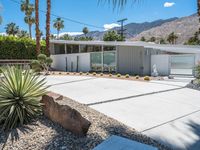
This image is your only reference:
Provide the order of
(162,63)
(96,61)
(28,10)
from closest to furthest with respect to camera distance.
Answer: (162,63)
(96,61)
(28,10)

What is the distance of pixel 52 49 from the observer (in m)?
26.4

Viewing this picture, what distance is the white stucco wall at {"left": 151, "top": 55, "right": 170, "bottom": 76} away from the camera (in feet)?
62.4

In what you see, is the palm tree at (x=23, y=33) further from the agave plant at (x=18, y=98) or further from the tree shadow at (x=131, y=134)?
the tree shadow at (x=131, y=134)

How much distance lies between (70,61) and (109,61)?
495 centimetres

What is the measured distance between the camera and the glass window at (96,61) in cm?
2188

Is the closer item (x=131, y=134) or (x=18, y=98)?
(x=131, y=134)

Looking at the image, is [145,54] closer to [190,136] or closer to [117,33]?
[190,136]

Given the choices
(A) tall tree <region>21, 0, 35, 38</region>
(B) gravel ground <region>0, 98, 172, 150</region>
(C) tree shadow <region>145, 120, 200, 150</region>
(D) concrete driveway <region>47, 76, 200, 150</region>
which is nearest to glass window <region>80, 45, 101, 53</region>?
(D) concrete driveway <region>47, 76, 200, 150</region>

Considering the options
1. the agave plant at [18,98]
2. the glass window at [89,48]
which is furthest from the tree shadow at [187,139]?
the glass window at [89,48]

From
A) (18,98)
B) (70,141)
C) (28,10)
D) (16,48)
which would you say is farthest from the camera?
(28,10)

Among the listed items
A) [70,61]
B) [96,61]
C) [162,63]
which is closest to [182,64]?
[162,63]

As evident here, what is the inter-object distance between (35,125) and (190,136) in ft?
11.6

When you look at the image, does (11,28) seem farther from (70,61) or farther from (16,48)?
(70,61)

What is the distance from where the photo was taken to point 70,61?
2430 centimetres
